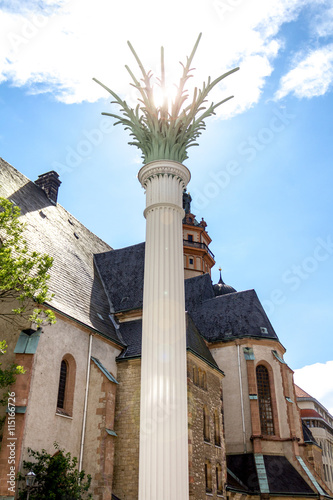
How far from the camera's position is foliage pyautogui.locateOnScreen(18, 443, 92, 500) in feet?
48.5

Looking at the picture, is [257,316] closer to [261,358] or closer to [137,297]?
[261,358]

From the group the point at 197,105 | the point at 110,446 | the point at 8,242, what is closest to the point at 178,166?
the point at 197,105

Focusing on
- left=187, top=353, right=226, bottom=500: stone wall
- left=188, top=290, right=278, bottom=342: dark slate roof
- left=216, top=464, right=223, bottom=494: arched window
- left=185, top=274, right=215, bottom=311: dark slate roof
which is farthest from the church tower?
left=216, top=464, right=223, bottom=494: arched window

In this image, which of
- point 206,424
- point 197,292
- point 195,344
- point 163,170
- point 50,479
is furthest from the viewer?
point 197,292

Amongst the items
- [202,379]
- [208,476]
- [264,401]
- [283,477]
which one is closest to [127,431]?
[208,476]

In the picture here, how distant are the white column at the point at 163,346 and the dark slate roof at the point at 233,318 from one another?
19.1 meters

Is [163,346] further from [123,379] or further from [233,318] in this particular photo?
[233,318]

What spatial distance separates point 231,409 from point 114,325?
28.8ft

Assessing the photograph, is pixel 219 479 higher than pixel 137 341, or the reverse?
pixel 137 341

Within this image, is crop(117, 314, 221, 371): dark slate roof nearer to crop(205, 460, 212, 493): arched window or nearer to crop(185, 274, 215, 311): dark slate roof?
crop(205, 460, 212, 493): arched window

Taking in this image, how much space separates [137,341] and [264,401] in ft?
32.1

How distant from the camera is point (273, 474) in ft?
80.5

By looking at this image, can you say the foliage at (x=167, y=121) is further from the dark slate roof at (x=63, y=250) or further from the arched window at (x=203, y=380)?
the arched window at (x=203, y=380)

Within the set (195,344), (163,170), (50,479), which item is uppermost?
(163,170)
